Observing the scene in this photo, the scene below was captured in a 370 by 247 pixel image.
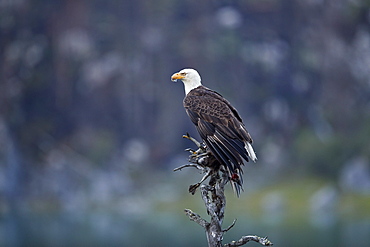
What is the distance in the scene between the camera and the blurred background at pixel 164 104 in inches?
2395

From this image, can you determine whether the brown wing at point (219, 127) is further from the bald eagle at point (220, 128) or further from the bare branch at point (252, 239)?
the bare branch at point (252, 239)

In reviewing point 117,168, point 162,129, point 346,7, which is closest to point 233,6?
point 346,7

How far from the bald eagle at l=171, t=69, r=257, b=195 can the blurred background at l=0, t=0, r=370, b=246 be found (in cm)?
4427

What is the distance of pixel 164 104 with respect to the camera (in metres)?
65.5

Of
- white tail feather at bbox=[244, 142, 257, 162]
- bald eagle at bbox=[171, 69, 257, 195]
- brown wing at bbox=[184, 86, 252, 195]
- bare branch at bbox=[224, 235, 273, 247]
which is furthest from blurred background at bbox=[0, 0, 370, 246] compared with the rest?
bare branch at bbox=[224, 235, 273, 247]

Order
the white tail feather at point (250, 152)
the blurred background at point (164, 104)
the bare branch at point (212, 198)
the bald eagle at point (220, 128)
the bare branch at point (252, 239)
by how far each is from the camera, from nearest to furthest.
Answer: the bare branch at point (252, 239), the bare branch at point (212, 198), the bald eagle at point (220, 128), the white tail feather at point (250, 152), the blurred background at point (164, 104)

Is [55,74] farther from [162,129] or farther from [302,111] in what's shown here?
[302,111]

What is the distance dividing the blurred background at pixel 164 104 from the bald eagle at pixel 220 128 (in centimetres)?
4427

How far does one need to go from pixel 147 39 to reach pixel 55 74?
10.2 metres

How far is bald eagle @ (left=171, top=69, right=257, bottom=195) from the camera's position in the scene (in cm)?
977

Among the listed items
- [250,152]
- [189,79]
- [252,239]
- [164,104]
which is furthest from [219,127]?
[164,104]

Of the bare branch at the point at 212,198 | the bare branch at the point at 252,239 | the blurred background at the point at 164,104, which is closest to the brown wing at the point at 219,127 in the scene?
the bare branch at the point at 212,198

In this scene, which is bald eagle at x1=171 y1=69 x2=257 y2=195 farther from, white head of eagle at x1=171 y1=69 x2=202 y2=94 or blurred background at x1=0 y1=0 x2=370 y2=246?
blurred background at x1=0 y1=0 x2=370 y2=246

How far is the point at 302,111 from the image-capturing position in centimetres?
6750
